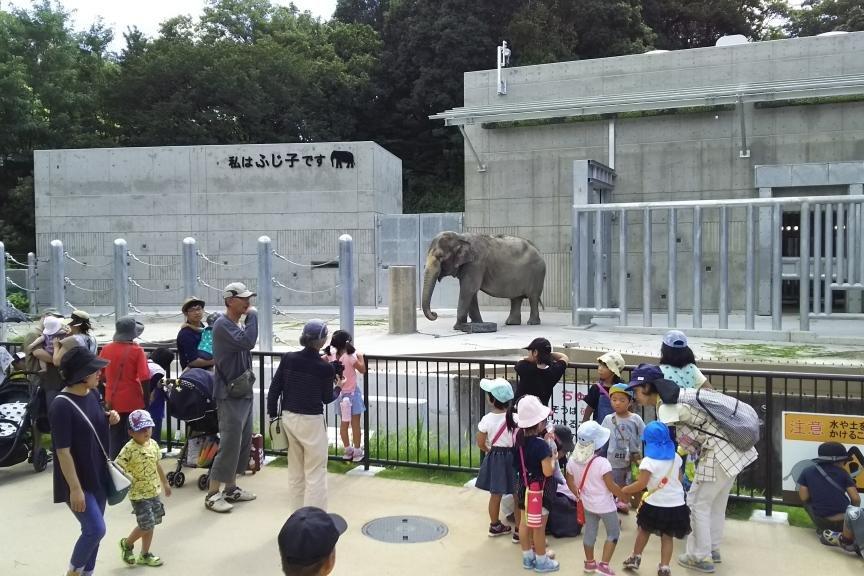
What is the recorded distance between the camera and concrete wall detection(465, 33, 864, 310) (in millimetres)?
21922

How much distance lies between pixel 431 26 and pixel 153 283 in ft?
73.7

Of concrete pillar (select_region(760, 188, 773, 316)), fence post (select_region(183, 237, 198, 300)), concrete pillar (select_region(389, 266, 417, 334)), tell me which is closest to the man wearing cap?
fence post (select_region(183, 237, 198, 300))

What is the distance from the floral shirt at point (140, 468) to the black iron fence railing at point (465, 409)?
2518 millimetres

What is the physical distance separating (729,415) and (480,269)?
1189 centimetres

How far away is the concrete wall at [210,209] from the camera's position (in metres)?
24.8

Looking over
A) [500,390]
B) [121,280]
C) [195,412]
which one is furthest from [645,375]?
[121,280]

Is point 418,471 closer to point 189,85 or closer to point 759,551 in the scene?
point 759,551

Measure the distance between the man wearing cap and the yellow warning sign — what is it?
4.84 m

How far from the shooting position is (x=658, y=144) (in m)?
23.2

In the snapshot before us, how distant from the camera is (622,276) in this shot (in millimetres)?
16703

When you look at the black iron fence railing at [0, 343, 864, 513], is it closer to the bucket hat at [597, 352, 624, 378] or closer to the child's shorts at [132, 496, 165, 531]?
the bucket hat at [597, 352, 624, 378]

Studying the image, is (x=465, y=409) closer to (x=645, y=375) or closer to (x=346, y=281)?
(x=346, y=281)

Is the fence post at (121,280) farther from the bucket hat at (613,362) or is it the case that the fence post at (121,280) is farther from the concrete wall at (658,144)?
the concrete wall at (658,144)

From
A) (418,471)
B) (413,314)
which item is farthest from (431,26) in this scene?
(418,471)
